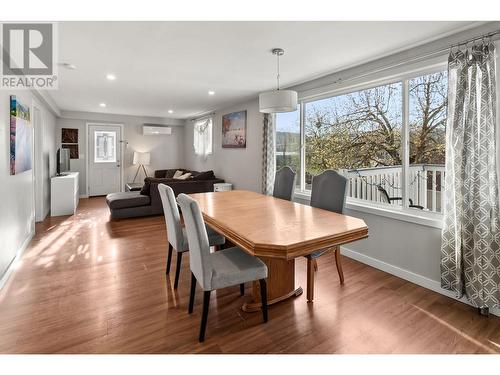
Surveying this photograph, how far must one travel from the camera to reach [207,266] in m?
1.82

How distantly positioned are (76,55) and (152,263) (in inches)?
96.1

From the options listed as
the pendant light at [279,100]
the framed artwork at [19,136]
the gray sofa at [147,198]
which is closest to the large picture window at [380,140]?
the pendant light at [279,100]

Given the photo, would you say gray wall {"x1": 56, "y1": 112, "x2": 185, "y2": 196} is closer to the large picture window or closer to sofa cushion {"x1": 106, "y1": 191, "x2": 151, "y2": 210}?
sofa cushion {"x1": 106, "y1": 191, "x2": 151, "y2": 210}

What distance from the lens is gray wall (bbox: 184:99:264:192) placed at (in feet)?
16.9

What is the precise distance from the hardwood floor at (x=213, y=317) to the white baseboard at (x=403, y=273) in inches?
2.9

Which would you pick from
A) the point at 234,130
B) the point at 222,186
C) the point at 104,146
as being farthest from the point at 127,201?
the point at 104,146

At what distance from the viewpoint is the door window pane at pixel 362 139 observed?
326 cm

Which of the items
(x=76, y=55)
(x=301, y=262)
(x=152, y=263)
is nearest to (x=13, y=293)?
(x=152, y=263)

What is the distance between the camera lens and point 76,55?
9.80 ft

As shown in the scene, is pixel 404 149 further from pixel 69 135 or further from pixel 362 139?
pixel 69 135

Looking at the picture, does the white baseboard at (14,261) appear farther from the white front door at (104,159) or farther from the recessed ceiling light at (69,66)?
the white front door at (104,159)

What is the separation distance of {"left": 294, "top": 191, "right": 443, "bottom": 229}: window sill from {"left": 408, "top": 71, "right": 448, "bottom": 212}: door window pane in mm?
186
